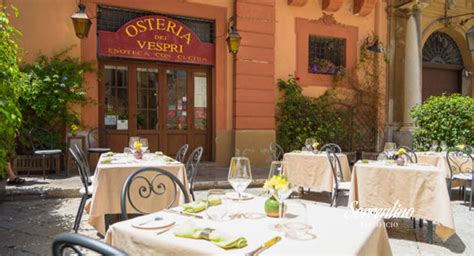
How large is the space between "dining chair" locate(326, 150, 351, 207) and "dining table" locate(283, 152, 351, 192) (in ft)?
0.44

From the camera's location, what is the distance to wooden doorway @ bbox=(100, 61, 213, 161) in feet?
26.8

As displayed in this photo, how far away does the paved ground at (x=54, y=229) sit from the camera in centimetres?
357

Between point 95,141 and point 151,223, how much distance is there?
A: 21.9 ft

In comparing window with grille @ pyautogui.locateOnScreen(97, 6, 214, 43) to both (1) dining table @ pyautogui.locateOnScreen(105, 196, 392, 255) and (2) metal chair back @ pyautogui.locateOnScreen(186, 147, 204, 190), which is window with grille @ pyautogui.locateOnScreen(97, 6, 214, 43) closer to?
(2) metal chair back @ pyautogui.locateOnScreen(186, 147, 204, 190)

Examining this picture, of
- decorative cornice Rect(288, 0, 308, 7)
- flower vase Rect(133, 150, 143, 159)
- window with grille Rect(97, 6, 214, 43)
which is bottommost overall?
flower vase Rect(133, 150, 143, 159)

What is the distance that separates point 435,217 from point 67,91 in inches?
259

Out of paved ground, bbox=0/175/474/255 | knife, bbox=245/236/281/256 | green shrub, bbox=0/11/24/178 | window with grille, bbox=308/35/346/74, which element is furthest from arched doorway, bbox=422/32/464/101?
knife, bbox=245/236/281/256

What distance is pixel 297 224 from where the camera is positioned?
A: 151cm

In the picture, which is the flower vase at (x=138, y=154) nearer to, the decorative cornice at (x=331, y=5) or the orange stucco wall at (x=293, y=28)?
the orange stucco wall at (x=293, y=28)

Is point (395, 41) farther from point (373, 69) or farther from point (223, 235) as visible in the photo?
point (223, 235)

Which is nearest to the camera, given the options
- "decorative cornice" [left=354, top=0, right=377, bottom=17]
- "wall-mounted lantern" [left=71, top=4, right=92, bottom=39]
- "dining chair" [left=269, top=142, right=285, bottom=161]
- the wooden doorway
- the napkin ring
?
the napkin ring

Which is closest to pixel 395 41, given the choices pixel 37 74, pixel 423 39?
pixel 423 39

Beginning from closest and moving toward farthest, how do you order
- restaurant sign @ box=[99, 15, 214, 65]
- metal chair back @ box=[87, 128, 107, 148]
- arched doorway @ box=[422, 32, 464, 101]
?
metal chair back @ box=[87, 128, 107, 148] → restaurant sign @ box=[99, 15, 214, 65] → arched doorway @ box=[422, 32, 464, 101]

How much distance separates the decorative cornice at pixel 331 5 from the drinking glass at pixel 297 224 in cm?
947
